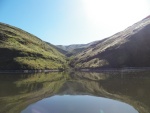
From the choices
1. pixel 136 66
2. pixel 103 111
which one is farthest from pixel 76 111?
pixel 136 66

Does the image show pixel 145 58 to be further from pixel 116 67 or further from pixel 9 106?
pixel 9 106

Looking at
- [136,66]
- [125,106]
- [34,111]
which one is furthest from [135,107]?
[136,66]

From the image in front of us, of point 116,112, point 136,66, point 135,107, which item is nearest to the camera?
point 116,112

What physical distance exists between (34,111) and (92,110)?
9.12 meters

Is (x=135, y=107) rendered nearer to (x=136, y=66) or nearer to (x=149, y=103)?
(x=149, y=103)

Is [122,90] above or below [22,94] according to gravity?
below

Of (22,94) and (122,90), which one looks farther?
(122,90)

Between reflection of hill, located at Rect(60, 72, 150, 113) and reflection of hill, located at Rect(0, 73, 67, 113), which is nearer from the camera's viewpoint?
reflection of hill, located at Rect(0, 73, 67, 113)

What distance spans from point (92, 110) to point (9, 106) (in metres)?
14.0

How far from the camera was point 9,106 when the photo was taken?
38.0 m

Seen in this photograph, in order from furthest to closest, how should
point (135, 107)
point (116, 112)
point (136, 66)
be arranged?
point (136, 66)
point (135, 107)
point (116, 112)

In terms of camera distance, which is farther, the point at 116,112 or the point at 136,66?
the point at 136,66

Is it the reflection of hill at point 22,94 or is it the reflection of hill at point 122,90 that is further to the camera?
the reflection of hill at point 122,90

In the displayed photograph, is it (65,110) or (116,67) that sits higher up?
(116,67)
